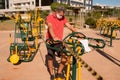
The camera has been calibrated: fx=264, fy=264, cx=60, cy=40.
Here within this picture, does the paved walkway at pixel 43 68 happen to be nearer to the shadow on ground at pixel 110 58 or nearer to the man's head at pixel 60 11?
the shadow on ground at pixel 110 58

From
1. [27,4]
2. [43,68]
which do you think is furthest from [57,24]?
[27,4]

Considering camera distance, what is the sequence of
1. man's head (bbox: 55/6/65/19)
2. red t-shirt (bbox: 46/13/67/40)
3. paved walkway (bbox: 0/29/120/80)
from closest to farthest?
man's head (bbox: 55/6/65/19) < red t-shirt (bbox: 46/13/67/40) < paved walkway (bbox: 0/29/120/80)

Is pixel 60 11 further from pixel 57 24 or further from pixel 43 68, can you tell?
pixel 43 68

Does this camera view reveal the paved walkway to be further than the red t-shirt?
Yes

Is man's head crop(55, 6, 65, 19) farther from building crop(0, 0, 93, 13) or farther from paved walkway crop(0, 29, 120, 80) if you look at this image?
building crop(0, 0, 93, 13)

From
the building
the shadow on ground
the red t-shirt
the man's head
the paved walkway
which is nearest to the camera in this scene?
the man's head

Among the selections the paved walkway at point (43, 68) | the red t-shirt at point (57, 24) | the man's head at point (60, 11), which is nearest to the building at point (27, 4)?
the paved walkway at point (43, 68)

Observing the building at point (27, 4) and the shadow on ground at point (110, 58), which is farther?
the building at point (27, 4)

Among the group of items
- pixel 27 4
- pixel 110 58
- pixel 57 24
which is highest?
pixel 27 4

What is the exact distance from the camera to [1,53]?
10398 mm

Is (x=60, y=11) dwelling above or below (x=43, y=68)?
above

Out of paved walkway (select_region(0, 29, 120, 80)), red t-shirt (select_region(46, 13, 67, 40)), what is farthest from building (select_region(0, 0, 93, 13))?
red t-shirt (select_region(46, 13, 67, 40))

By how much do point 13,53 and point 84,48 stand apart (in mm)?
4406

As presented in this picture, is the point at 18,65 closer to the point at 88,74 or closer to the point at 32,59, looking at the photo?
the point at 32,59
